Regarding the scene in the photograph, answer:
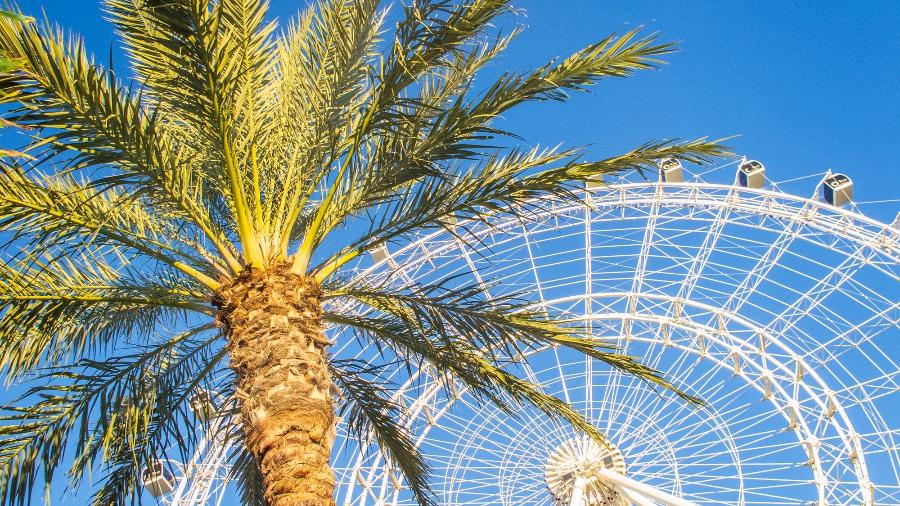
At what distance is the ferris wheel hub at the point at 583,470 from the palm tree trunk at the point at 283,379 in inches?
500

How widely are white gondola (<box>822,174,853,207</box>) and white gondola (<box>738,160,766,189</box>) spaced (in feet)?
4.24

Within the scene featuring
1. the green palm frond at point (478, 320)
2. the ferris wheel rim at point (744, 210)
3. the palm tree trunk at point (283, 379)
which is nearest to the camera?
the palm tree trunk at point (283, 379)

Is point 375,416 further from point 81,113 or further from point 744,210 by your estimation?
point 744,210

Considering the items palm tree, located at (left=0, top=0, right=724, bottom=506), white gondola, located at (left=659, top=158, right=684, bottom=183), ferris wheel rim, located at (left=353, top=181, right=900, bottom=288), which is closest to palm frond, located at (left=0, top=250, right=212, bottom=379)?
palm tree, located at (left=0, top=0, right=724, bottom=506)

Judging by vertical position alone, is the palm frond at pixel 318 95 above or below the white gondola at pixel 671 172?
below

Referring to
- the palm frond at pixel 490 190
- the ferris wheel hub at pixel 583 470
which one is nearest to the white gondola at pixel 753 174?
the ferris wheel hub at pixel 583 470

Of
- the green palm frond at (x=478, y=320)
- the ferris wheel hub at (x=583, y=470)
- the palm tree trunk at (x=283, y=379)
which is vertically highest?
the ferris wheel hub at (x=583, y=470)

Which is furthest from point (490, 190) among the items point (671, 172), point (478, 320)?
point (671, 172)

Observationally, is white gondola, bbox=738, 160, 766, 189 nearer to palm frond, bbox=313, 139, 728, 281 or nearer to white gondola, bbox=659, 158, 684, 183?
white gondola, bbox=659, 158, 684, 183

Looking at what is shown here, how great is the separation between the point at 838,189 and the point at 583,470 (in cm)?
746

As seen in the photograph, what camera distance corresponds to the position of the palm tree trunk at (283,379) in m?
7.26

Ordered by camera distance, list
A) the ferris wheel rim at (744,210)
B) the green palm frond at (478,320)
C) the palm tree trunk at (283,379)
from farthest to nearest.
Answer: the ferris wheel rim at (744,210)
the green palm frond at (478,320)
the palm tree trunk at (283,379)

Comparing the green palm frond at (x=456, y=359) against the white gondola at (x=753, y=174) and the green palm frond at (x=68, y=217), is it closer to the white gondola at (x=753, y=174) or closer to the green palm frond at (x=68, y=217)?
the green palm frond at (x=68, y=217)

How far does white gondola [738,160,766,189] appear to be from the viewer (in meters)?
20.0
